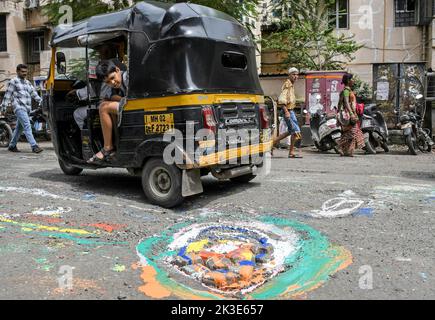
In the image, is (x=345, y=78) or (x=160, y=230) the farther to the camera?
(x=345, y=78)

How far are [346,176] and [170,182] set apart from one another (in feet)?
11.0

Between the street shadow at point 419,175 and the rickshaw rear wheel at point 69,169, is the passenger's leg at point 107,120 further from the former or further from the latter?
the street shadow at point 419,175

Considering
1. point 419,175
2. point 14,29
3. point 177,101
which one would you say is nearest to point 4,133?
point 177,101

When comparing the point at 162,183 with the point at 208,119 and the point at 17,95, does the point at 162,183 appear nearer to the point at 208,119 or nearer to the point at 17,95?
the point at 208,119

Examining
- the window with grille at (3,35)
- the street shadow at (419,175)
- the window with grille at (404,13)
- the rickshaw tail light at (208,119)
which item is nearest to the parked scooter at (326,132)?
the street shadow at (419,175)

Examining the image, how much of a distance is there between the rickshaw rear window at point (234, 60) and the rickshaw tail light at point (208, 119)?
83 centimetres

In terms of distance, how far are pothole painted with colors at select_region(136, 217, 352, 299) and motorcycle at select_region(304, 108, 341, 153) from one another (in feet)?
22.8

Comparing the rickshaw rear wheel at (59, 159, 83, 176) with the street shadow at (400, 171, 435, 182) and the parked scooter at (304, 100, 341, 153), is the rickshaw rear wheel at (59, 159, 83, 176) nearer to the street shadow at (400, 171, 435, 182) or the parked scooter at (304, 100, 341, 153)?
the street shadow at (400, 171, 435, 182)

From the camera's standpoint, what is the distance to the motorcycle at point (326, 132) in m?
11.3

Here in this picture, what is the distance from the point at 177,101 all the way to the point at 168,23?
91 centimetres

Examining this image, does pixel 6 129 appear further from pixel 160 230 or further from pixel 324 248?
pixel 324 248

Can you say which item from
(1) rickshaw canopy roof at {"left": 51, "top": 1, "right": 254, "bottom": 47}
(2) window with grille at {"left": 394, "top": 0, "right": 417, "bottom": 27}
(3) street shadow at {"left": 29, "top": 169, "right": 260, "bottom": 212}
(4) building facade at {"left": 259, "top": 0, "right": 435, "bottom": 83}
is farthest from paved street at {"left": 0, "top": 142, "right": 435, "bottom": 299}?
(2) window with grille at {"left": 394, "top": 0, "right": 417, "bottom": 27}
